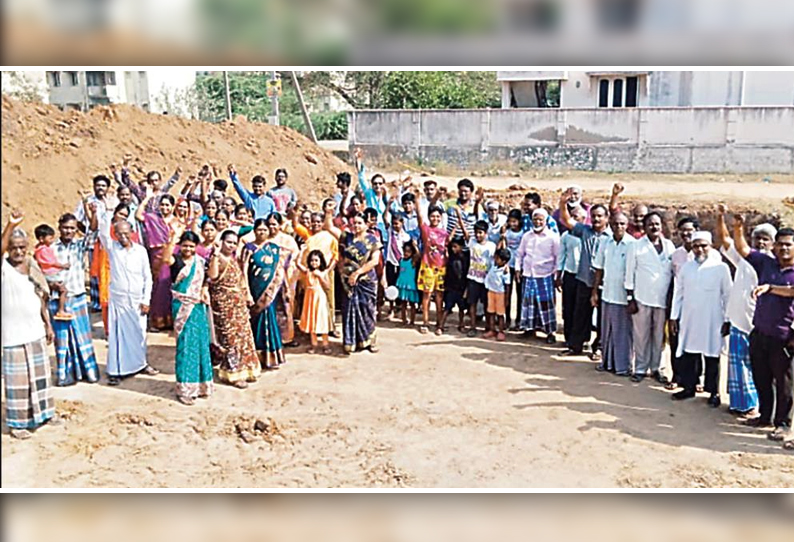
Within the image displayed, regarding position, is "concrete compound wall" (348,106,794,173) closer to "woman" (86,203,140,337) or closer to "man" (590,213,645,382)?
"man" (590,213,645,382)

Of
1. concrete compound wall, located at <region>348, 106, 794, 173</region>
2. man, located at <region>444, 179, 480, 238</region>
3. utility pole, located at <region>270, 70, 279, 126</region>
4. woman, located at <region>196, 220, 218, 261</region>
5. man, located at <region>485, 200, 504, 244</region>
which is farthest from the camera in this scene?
utility pole, located at <region>270, 70, 279, 126</region>

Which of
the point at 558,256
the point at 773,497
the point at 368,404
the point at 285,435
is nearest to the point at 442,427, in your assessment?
the point at 368,404

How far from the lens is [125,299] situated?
17.5 ft

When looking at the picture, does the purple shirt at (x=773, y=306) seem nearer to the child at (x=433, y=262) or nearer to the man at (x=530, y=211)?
the man at (x=530, y=211)

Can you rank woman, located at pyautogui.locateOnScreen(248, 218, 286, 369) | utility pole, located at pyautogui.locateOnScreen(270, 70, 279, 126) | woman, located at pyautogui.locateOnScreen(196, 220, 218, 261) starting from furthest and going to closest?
utility pole, located at pyautogui.locateOnScreen(270, 70, 279, 126) < woman, located at pyautogui.locateOnScreen(248, 218, 286, 369) < woman, located at pyautogui.locateOnScreen(196, 220, 218, 261)

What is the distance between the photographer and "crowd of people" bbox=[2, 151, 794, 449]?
4629 mm

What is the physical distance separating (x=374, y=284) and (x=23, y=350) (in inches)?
112

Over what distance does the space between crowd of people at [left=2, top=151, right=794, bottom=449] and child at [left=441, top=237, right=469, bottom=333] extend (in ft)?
0.05

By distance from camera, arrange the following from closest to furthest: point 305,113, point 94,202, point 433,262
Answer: point 94,202
point 433,262
point 305,113

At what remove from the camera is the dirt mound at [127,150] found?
A: 5402mm

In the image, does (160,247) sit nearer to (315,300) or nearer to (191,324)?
(315,300)

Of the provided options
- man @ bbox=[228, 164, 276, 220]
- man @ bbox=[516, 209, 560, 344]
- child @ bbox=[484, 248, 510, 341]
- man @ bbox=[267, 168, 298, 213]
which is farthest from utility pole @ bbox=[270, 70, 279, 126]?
man @ bbox=[516, 209, 560, 344]

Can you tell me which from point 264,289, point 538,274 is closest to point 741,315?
point 538,274
